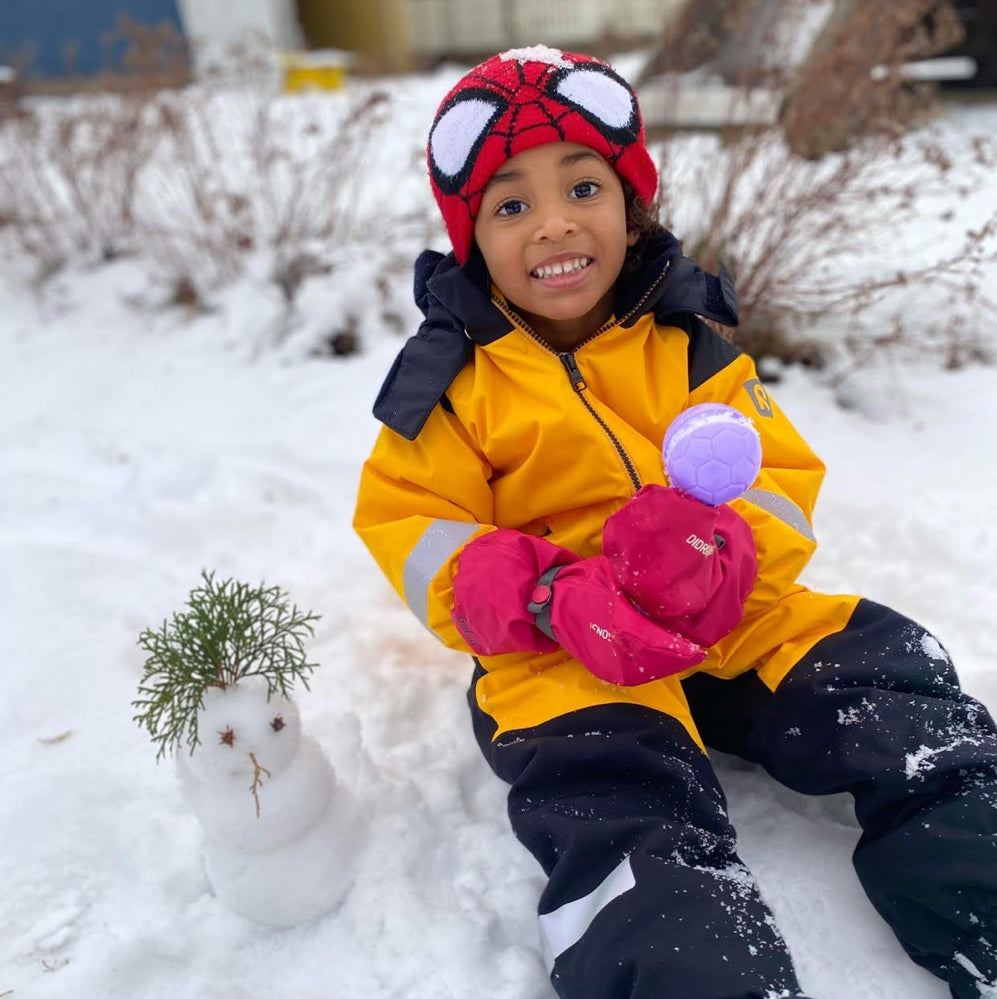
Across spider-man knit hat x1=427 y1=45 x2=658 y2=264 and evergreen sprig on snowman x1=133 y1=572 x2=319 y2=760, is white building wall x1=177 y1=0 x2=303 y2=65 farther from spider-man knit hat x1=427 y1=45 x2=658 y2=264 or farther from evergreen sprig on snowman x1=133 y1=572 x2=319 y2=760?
evergreen sprig on snowman x1=133 y1=572 x2=319 y2=760

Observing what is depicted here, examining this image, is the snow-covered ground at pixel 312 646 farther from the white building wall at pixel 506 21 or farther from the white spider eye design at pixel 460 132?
the white building wall at pixel 506 21

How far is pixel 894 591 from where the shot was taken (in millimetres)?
2135

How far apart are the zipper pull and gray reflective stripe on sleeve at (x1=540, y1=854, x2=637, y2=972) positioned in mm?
859

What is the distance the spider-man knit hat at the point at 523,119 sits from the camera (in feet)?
4.97

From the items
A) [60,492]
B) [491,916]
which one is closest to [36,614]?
[60,492]

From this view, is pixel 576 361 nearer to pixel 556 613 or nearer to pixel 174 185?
pixel 556 613

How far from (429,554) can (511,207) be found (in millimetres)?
664

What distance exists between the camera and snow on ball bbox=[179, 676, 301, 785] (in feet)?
4.73

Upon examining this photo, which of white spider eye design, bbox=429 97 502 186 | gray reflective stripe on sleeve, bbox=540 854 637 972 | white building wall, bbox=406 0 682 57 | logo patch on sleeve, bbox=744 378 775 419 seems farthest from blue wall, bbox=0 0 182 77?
gray reflective stripe on sleeve, bbox=540 854 637 972

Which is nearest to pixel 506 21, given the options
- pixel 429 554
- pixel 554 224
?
pixel 554 224

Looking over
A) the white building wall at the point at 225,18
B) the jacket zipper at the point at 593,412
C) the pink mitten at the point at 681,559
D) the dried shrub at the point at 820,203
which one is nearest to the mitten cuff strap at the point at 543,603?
the pink mitten at the point at 681,559

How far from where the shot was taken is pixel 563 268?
1.58 m

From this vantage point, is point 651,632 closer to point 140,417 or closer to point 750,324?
point 750,324

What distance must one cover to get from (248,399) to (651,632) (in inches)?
93.4
